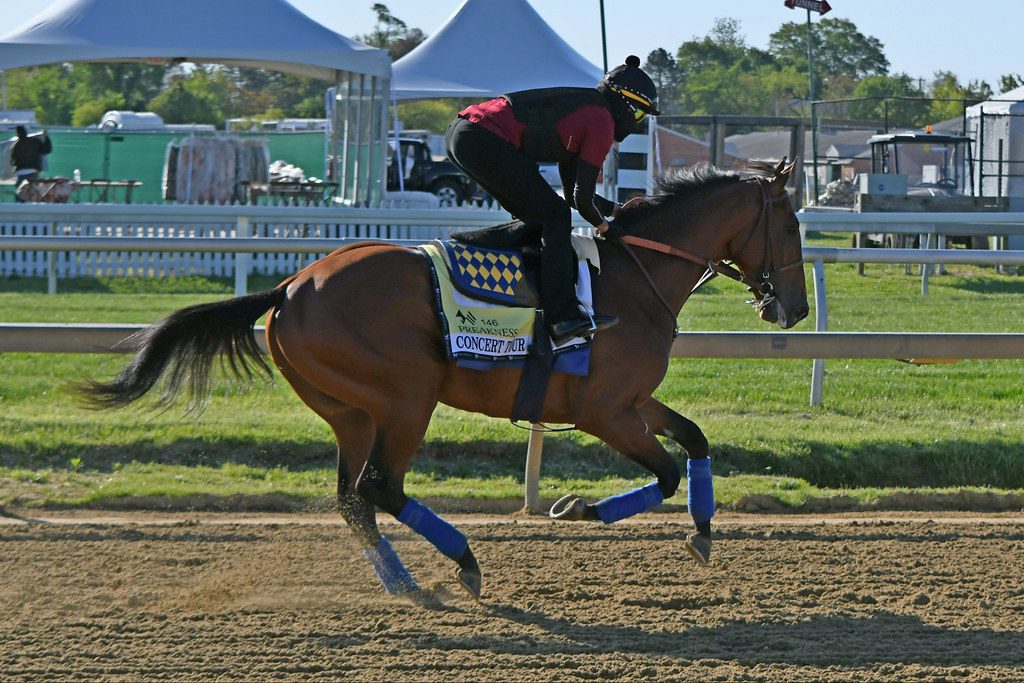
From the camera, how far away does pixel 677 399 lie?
941 centimetres

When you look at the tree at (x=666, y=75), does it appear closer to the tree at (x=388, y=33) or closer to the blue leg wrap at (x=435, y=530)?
the tree at (x=388, y=33)

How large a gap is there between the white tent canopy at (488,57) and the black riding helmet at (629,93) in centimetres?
1660

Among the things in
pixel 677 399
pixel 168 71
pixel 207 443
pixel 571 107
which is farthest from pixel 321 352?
pixel 168 71

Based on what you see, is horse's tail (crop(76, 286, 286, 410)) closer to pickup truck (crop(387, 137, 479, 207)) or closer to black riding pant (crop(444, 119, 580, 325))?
black riding pant (crop(444, 119, 580, 325))

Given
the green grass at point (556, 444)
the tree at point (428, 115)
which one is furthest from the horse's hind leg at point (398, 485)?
the tree at point (428, 115)

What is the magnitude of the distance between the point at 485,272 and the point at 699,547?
1.55 metres

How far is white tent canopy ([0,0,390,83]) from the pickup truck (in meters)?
6.08

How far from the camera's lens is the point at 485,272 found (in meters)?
5.53

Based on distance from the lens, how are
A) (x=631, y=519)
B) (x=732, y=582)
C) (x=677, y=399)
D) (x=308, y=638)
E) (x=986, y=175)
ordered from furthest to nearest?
(x=986, y=175) → (x=677, y=399) → (x=631, y=519) → (x=732, y=582) → (x=308, y=638)

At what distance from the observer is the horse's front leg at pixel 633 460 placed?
5.66m

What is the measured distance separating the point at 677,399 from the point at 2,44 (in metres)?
13.0

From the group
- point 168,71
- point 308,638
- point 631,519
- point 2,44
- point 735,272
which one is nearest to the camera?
point 308,638

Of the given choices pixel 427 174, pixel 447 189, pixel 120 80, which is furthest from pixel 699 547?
pixel 120 80

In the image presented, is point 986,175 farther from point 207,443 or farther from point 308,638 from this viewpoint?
point 308,638
